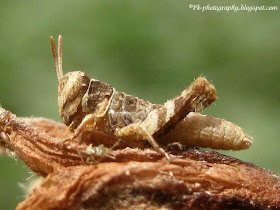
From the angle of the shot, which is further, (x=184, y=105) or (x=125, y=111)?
(x=125, y=111)

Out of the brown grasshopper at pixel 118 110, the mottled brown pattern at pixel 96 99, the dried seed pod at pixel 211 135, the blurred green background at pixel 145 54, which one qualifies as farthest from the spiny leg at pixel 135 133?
the blurred green background at pixel 145 54

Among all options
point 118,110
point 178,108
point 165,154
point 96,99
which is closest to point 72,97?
point 96,99

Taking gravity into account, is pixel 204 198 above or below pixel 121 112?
below

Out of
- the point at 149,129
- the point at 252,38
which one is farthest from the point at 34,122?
the point at 252,38

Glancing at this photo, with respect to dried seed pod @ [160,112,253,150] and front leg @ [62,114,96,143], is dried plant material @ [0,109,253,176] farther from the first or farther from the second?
dried seed pod @ [160,112,253,150]

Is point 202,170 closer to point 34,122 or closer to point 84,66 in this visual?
point 34,122

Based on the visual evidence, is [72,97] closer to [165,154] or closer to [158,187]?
[165,154]

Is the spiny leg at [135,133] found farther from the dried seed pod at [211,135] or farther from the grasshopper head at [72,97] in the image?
the grasshopper head at [72,97]
